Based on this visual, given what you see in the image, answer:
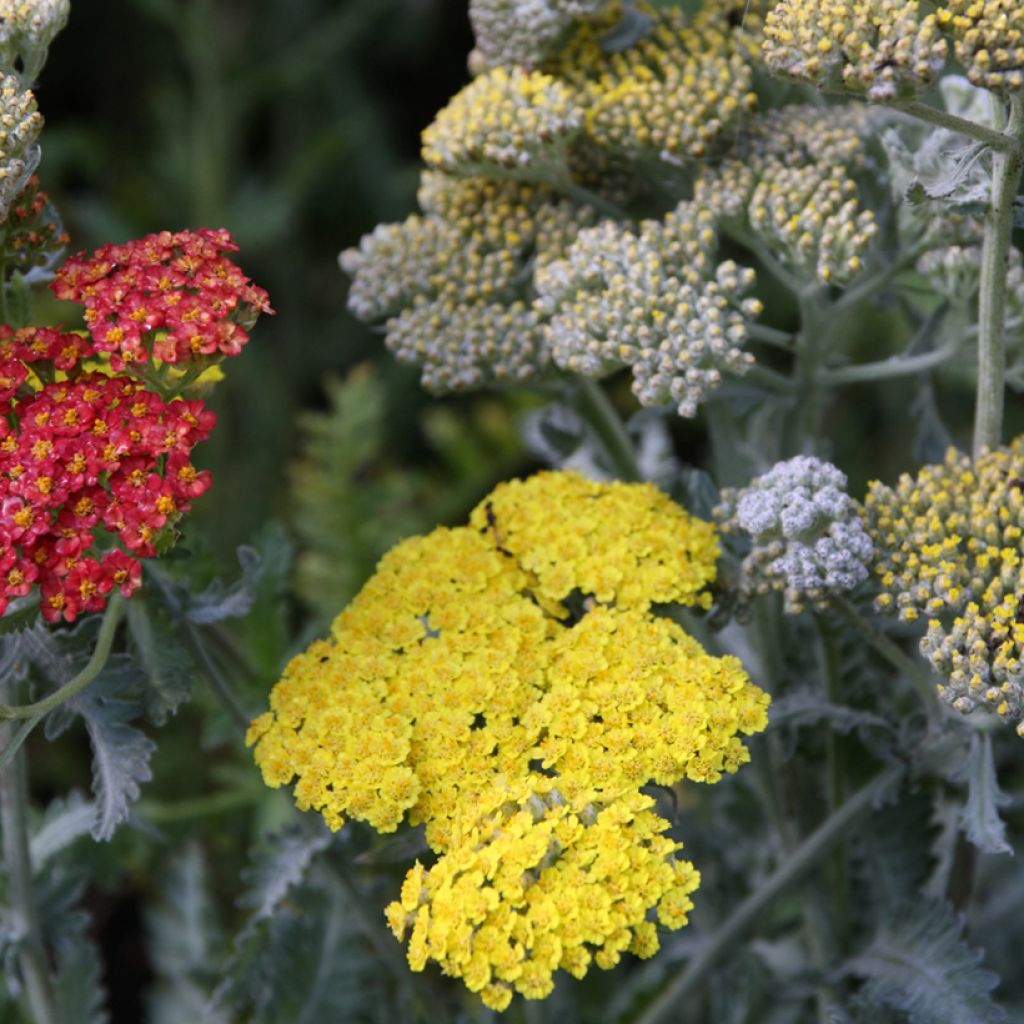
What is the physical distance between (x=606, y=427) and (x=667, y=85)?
427mm

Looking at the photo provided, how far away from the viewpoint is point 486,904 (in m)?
1.12

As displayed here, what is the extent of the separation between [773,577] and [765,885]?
18.1 inches

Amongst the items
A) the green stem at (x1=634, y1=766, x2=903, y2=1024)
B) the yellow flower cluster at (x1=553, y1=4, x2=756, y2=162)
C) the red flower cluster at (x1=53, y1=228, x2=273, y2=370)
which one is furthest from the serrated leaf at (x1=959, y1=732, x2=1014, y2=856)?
the red flower cluster at (x1=53, y1=228, x2=273, y2=370)

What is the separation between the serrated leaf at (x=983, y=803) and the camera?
1286 millimetres

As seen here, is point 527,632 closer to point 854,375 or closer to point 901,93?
point 854,375

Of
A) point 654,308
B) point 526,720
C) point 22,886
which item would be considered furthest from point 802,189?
point 22,886

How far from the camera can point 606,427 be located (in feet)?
5.68

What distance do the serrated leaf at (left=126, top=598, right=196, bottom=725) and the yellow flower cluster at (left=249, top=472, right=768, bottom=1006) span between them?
11cm

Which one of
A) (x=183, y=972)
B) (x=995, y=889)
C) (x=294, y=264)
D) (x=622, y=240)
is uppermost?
(x=622, y=240)

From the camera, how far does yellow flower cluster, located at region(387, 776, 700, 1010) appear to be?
111 cm

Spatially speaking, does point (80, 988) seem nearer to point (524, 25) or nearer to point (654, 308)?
point (654, 308)

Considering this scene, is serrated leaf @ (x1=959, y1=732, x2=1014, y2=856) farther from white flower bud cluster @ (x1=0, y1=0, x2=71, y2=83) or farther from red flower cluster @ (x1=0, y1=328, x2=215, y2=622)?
white flower bud cluster @ (x1=0, y1=0, x2=71, y2=83)

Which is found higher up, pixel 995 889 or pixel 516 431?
pixel 516 431

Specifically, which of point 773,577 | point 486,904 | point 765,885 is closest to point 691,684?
point 773,577
